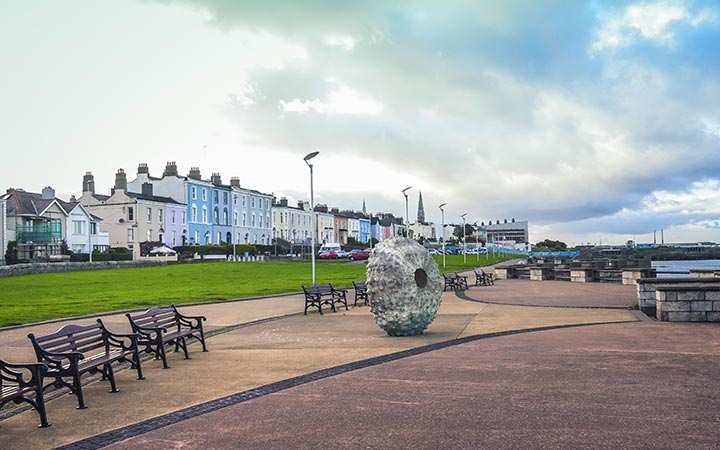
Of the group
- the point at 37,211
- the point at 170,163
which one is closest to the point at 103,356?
the point at 37,211

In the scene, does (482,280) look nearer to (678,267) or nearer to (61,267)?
(61,267)

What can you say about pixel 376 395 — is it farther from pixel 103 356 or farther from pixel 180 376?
pixel 103 356

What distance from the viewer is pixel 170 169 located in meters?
76.1

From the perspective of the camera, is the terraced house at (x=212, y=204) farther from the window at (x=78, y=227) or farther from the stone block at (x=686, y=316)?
the stone block at (x=686, y=316)

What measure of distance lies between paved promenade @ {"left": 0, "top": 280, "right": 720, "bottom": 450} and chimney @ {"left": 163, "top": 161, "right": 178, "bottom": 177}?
6410cm

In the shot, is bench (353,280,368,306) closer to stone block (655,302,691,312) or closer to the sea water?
stone block (655,302,691,312)

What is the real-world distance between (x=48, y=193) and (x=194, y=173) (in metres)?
17.7

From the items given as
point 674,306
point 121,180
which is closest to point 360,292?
point 674,306

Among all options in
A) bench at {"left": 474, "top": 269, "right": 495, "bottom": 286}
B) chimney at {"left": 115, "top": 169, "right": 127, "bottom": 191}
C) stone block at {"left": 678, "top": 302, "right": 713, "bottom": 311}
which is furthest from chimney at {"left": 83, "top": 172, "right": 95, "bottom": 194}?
stone block at {"left": 678, "top": 302, "right": 713, "bottom": 311}

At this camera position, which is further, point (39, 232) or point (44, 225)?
point (44, 225)

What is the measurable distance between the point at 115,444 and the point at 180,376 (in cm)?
339

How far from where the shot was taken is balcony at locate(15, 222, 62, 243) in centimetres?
5689

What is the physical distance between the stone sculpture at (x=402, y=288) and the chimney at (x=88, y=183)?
219 feet

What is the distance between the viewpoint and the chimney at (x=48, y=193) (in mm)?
64188
